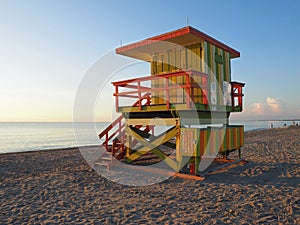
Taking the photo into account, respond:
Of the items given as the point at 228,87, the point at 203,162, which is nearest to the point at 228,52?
the point at 228,87

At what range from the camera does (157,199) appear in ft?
22.9

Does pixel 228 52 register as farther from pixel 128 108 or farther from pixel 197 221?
pixel 197 221

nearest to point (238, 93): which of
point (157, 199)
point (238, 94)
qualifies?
point (238, 94)

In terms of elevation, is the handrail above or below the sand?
above

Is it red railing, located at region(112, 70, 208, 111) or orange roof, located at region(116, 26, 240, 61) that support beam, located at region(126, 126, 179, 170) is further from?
orange roof, located at region(116, 26, 240, 61)

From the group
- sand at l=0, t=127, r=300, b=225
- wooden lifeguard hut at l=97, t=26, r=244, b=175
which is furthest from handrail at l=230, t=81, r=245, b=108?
sand at l=0, t=127, r=300, b=225

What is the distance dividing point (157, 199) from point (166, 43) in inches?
253

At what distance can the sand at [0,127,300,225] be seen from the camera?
5613mm

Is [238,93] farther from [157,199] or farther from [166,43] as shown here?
[157,199]

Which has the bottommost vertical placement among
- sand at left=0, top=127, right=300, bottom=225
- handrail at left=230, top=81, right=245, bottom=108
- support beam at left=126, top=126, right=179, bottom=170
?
sand at left=0, top=127, right=300, bottom=225

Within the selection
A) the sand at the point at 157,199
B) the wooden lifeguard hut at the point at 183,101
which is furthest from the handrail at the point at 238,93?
the sand at the point at 157,199

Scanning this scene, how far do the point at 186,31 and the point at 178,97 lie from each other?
2.84m

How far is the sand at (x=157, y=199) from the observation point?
18.4 ft

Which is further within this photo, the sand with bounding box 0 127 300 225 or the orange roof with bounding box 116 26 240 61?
the orange roof with bounding box 116 26 240 61
